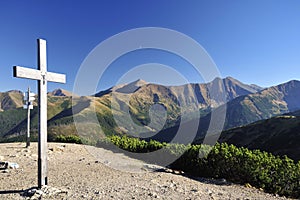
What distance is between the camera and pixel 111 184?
8.30 metres

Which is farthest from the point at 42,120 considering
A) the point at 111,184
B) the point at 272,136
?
the point at 272,136

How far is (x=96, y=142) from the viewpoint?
20.4 m

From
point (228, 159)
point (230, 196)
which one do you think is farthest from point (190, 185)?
point (228, 159)

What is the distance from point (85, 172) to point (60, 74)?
4.05m

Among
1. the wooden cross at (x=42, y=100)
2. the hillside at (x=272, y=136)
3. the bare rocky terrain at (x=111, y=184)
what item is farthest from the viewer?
the hillside at (x=272, y=136)

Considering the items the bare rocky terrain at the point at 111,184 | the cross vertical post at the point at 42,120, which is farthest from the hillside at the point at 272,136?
the cross vertical post at the point at 42,120

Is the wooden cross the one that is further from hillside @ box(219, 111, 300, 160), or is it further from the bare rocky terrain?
hillside @ box(219, 111, 300, 160)

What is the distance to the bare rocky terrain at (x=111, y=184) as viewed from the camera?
711 centimetres

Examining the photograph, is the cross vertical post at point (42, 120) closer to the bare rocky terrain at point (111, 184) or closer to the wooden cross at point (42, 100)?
the wooden cross at point (42, 100)

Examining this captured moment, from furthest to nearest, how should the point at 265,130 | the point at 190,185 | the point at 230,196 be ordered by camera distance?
the point at 265,130
the point at 190,185
the point at 230,196

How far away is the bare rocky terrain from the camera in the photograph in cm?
711

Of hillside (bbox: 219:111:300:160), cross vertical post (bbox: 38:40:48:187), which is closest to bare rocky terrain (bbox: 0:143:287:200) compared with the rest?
cross vertical post (bbox: 38:40:48:187)

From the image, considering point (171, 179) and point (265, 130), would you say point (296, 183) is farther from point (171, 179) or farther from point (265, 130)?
point (265, 130)

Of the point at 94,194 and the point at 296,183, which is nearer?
the point at 94,194
